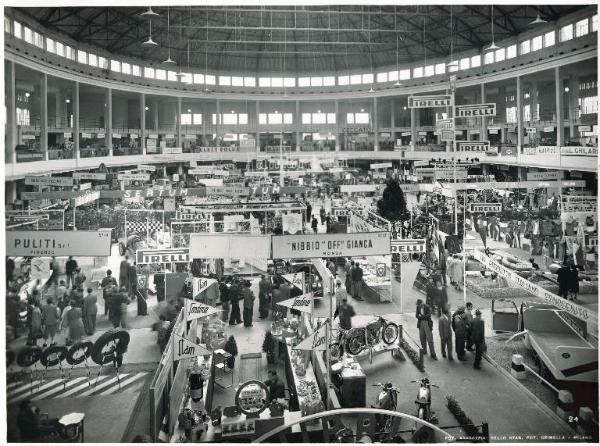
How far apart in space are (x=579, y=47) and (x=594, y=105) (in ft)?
18.8

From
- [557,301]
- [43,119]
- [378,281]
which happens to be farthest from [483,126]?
[557,301]

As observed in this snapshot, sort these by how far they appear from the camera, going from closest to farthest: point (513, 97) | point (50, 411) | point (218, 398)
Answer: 1. point (50, 411)
2. point (218, 398)
3. point (513, 97)

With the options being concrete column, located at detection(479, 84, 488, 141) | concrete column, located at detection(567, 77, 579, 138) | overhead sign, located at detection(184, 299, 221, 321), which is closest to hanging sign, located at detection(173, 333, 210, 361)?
overhead sign, located at detection(184, 299, 221, 321)

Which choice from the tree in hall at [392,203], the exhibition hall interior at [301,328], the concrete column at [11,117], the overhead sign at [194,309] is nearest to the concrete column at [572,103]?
the exhibition hall interior at [301,328]

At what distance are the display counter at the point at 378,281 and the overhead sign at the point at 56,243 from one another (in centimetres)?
936

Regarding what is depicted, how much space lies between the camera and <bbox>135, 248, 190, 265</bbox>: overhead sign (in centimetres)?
1159

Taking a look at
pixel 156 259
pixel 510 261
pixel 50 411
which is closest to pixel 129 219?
pixel 156 259

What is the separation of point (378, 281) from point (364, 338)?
5640 millimetres

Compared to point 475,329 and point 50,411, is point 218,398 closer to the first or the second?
point 50,411

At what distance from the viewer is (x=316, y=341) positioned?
9453mm

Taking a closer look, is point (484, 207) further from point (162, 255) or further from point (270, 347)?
point (162, 255)

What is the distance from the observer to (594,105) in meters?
37.2

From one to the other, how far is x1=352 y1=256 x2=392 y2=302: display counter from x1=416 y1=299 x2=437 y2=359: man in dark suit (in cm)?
450

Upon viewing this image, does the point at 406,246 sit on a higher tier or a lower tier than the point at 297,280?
higher
